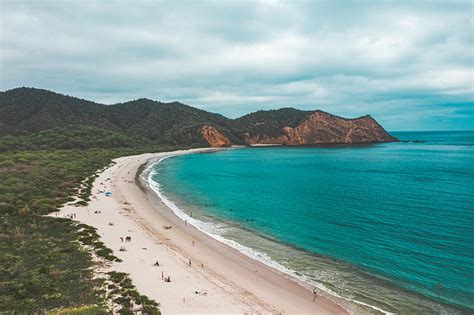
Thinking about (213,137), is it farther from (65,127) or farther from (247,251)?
(247,251)

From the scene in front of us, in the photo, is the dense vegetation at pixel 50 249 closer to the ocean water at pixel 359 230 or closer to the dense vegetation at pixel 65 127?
the ocean water at pixel 359 230

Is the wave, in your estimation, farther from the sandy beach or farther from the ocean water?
the sandy beach

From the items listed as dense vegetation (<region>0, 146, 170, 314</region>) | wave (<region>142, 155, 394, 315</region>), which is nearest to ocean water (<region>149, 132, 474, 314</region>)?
wave (<region>142, 155, 394, 315</region>)

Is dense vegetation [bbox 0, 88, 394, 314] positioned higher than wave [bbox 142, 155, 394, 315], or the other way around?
dense vegetation [bbox 0, 88, 394, 314]

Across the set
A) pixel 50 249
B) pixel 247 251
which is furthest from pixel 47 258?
pixel 247 251

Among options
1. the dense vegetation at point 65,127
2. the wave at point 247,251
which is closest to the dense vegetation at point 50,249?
the wave at point 247,251

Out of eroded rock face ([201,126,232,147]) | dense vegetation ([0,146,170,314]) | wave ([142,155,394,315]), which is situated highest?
eroded rock face ([201,126,232,147])
